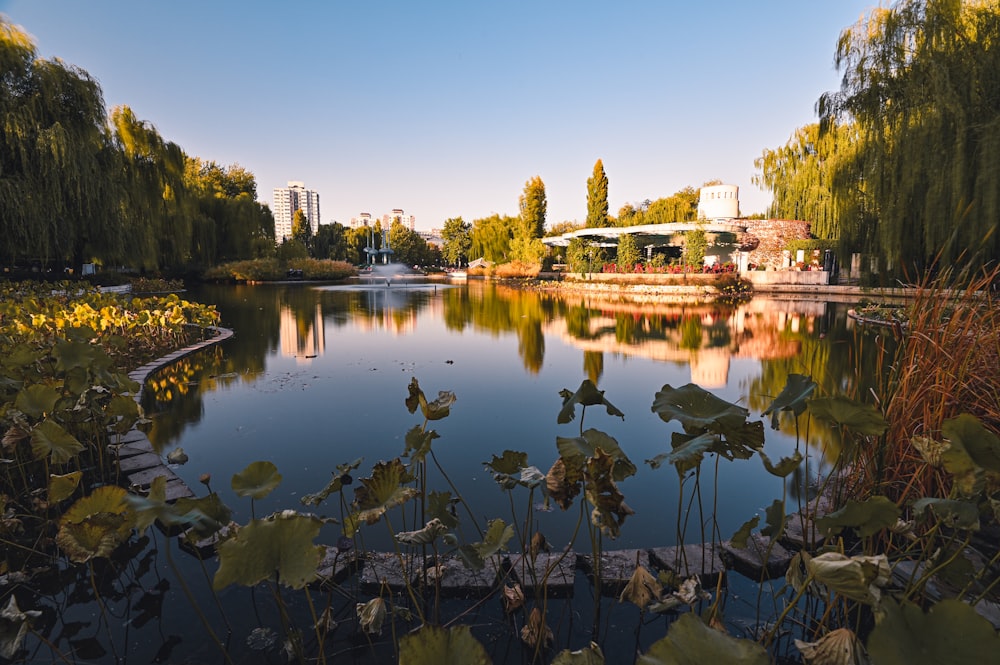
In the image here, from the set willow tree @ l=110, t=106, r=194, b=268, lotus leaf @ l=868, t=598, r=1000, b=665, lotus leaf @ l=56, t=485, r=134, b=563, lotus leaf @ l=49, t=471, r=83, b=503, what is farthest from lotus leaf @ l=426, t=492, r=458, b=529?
willow tree @ l=110, t=106, r=194, b=268

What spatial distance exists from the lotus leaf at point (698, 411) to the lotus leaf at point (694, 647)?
762 mm

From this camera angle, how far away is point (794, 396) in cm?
181

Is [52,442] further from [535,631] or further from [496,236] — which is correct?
[496,236]

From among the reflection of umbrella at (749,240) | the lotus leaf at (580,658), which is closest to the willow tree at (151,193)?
the lotus leaf at (580,658)

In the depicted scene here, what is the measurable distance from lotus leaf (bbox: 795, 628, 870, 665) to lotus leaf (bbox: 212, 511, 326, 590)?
107cm

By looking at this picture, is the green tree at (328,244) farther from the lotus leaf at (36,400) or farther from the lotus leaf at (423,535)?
the lotus leaf at (423,535)

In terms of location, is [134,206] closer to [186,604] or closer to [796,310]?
[186,604]

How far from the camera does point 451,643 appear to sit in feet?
3.31

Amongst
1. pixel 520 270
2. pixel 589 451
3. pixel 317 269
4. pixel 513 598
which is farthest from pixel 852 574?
pixel 317 269

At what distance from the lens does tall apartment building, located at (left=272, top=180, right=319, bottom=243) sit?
551ft

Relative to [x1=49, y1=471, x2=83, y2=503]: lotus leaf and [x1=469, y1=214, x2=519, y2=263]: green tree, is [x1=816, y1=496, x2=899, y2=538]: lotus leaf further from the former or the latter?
[x1=469, y1=214, x2=519, y2=263]: green tree

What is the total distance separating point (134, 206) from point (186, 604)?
16.7 meters

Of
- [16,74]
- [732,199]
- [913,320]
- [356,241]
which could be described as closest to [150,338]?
[913,320]

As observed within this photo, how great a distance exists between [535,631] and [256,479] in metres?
1.04
